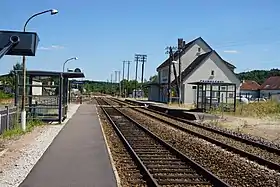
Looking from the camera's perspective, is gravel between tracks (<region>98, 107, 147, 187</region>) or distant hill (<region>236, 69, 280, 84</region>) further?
distant hill (<region>236, 69, 280, 84</region>)

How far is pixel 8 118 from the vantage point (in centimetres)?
2061

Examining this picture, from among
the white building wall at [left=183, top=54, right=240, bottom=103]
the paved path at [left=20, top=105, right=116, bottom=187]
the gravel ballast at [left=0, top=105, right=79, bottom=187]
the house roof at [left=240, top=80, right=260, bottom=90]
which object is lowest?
the gravel ballast at [left=0, top=105, right=79, bottom=187]

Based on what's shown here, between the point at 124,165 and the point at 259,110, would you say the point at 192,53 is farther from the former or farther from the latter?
the point at 124,165

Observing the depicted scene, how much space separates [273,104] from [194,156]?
29.5m

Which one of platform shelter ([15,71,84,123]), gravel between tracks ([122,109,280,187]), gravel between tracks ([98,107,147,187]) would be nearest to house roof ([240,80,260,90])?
platform shelter ([15,71,84,123])

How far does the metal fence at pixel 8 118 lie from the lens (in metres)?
19.2

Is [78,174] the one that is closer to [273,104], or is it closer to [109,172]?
[109,172]

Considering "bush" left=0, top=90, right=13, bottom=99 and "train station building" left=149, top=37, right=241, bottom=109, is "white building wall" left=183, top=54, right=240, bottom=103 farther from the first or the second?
"bush" left=0, top=90, right=13, bottom=99

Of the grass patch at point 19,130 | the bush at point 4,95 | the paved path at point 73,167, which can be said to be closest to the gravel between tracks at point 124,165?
the paved path at point 73,167

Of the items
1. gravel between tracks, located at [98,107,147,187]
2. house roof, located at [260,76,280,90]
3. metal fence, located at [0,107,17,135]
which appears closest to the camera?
gravel between tracks, located at [98,107,147,187]

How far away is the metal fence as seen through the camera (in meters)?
19.2

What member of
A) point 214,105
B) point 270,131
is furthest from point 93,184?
point 214,105

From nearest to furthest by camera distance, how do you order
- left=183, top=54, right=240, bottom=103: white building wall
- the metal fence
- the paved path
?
1. the paved path
2. the metal fence
3. left=183, top=54, right=240, bottom=103: white building wall

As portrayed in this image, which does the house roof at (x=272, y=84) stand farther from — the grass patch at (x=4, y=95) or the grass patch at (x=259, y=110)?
the grass patch at (x=4, y=95)
